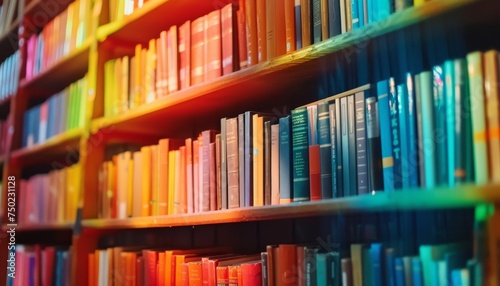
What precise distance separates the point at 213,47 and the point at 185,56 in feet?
0.43

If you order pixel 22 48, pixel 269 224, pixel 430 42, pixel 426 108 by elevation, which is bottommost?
pixel 269 224

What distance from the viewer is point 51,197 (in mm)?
2082

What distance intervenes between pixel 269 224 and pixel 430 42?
2.28 feet

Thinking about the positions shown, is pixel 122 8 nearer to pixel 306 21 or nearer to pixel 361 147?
pixel 306 21

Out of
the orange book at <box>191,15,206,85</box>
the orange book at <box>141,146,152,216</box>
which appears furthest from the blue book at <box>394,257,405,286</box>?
the orange book at <box>141,146,152,216</box>

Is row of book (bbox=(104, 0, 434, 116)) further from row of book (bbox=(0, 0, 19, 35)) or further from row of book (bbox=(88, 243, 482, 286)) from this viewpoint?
row of book (bbox=(0, 0, 19, 35))

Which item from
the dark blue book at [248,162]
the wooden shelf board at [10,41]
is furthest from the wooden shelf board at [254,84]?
the wooden shelf board at [10,41]

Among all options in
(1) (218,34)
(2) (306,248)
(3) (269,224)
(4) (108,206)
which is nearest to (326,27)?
(1) (218,34)

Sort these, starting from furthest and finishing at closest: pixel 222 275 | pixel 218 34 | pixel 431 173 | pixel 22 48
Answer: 1. pixel 22 48
2. pixel 218 34
3. pixel 222 275
4. pixel 431 173

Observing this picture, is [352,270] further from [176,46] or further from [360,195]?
[176,46]

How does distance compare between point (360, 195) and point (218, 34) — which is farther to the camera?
point (218, 34)

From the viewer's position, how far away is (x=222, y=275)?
48.5 inches

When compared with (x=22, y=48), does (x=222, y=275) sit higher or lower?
lower

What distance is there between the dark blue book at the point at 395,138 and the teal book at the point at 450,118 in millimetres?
98
